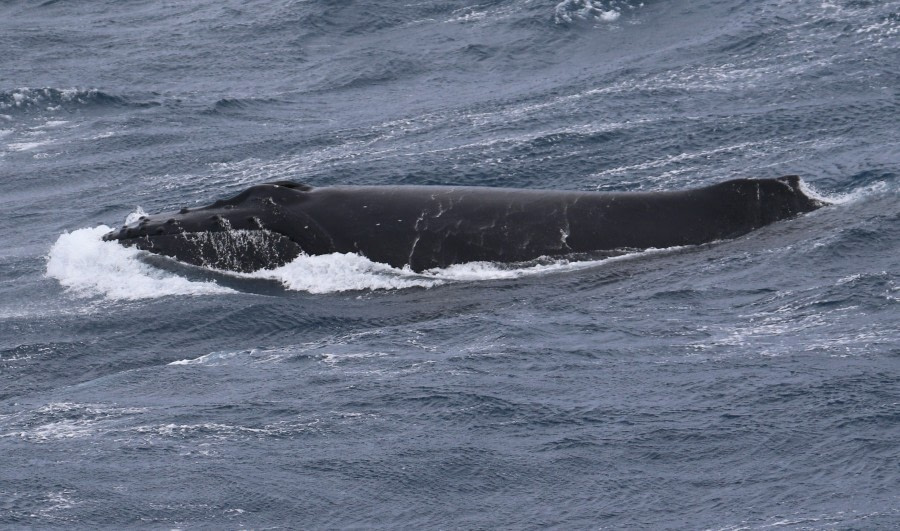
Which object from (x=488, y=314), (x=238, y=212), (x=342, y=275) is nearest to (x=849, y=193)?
(x=488, y=314)

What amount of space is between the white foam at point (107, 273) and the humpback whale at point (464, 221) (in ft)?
3.26

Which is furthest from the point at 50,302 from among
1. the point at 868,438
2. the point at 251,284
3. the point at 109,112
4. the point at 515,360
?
the point at 109,112

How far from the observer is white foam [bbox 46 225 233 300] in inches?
1371

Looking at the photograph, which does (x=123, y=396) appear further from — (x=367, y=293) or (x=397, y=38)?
(x=397, y=38)

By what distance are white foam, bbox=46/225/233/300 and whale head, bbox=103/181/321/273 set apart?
30.0 inches

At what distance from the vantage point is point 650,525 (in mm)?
21125

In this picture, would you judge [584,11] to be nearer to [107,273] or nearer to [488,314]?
[107,273]

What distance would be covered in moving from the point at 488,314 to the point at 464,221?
3.81m

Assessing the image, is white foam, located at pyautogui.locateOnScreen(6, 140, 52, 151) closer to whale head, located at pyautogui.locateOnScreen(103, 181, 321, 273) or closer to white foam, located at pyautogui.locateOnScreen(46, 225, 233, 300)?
white foam, located at pyautogui.locateOnScreen(46, 225, 233, 300)

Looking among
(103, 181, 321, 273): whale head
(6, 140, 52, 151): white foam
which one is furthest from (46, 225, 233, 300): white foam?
(6, 140, 52, 151): white foam

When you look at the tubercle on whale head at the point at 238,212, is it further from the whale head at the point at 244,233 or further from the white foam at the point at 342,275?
the white foam at the point at 342,275

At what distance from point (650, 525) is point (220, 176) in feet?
97.5

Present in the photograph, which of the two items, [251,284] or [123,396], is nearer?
[123,396]

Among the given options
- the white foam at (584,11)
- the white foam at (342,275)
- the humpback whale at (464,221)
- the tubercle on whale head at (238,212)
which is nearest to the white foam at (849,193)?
the humpback whale at (464,221)
